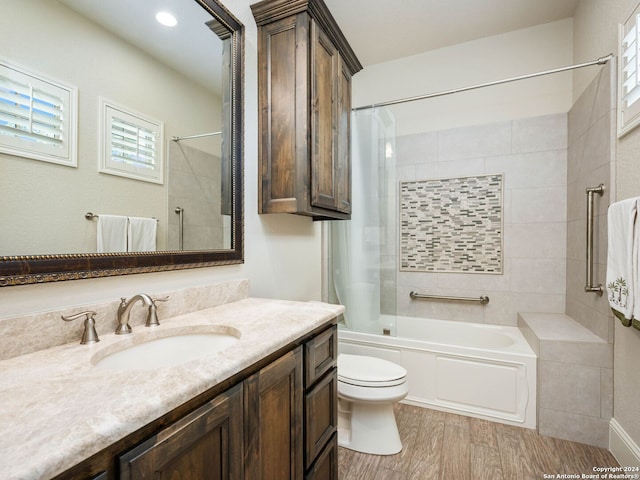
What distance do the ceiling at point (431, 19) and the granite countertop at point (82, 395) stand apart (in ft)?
8.14

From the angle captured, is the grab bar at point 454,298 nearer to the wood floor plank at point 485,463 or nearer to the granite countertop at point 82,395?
the wood floor plank at point 485,463

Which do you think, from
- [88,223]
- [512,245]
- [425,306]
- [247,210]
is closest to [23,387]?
[88,223]

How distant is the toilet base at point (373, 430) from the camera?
1761 millimetres

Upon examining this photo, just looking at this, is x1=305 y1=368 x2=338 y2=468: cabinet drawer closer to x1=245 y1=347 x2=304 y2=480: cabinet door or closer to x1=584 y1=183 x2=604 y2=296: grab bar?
x1=245 y1=347 x2=304 y2=480: cabinet door

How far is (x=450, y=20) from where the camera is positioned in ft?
8.14

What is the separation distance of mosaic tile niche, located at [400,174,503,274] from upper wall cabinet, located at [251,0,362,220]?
148 cm

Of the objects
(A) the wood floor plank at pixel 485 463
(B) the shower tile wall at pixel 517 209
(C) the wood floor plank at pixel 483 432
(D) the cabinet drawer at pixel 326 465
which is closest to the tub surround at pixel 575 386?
(C) the wood floor plank at pixel 483 432

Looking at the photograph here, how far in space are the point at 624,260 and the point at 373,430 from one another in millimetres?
1519

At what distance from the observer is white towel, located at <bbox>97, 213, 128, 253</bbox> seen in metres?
0.98

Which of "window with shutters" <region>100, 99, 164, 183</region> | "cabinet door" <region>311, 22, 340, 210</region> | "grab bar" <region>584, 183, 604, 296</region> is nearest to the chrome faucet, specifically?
"window with shutters" <region>100, 99, 164, 183</region>

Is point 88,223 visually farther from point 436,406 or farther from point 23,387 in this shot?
point 436,406

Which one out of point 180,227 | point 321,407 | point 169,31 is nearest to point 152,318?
point 180,227

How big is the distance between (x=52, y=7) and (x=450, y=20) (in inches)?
103

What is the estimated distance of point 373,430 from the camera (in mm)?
1786
